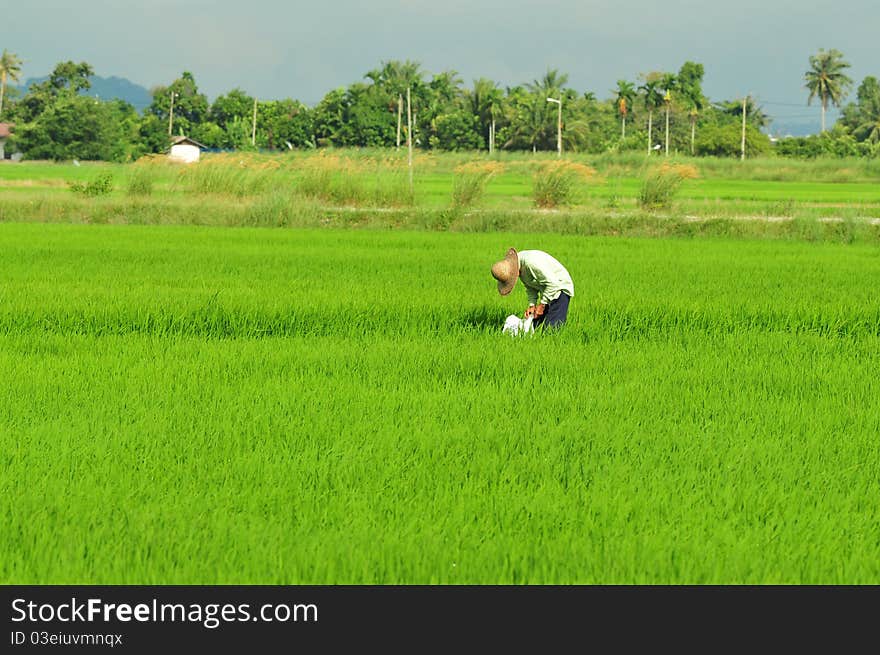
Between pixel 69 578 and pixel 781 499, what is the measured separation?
7.21 ft

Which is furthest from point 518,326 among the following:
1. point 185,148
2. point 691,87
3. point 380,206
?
point 691,87

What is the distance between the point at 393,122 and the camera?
188 ft

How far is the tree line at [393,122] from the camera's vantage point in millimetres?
50719

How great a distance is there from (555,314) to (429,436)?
2.93 meters

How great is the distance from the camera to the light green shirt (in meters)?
6.77

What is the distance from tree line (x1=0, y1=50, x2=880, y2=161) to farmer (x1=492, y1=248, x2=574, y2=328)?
43859 millimetres

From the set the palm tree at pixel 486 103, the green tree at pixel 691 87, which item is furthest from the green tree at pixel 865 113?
the palm tree at pixel 486 103

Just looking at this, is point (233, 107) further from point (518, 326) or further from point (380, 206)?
point (518, 326)

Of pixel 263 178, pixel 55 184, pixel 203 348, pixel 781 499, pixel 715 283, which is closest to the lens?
pixel 781 499

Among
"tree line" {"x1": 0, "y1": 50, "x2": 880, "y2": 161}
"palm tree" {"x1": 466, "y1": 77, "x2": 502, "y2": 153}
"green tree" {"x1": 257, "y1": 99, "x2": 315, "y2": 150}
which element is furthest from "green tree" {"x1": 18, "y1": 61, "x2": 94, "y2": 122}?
"palm tree" {"x1": 466, "y1": 77, "x2": 502, "y2": 153}

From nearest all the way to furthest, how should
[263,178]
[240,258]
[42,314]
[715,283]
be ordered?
1. [42,314]
2. [715,283]
3. [240,258]
4. [263,178]
